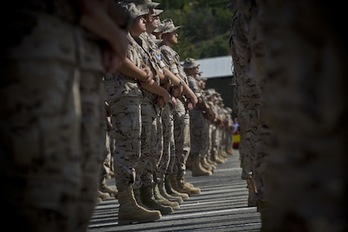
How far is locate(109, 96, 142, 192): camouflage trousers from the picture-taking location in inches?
A: 266

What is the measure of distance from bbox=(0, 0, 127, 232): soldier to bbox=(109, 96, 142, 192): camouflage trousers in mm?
3803

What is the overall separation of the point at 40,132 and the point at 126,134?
3958 mm

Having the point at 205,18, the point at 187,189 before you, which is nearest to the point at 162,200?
the point at 187,189

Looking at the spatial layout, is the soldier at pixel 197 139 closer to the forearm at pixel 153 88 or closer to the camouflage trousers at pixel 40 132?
the forearm at pixel 153 88

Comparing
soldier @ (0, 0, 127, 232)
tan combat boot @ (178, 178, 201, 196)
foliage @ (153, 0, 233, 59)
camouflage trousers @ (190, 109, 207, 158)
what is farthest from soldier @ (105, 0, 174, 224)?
foliage @ (153, 0, 233, 59)

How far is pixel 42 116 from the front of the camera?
2.82 metres

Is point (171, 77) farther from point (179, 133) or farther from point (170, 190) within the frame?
point (179, 133)

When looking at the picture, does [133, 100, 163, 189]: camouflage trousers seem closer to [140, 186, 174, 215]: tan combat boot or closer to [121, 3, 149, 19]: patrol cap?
[140, 186, 174, 215]: tan combat boot

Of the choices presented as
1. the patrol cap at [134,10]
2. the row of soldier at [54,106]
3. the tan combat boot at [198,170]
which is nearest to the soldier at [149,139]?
the patrol cap at [134,10]

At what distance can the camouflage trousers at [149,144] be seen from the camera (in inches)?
289

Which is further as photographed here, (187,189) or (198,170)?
(198,170)

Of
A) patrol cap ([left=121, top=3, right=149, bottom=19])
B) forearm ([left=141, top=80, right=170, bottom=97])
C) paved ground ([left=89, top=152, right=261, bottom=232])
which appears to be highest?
patrol cap ([left=121, top=3, right=149, bottom=19])

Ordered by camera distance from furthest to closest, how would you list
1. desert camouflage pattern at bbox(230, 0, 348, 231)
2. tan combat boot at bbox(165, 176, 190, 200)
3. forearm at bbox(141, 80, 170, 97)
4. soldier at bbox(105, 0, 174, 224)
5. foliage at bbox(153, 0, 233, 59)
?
1. foliage at bbox(153, 0, 233, 59)
2. tan combat boot at bbox(165, 176, 190, 200)
3. forearm at bbox(141, 80, 170, 97)
4. soldier at bbox(105, 0, 174, 224)
5. desert camouflage pattern at bbox(230, 0, 348, 231)

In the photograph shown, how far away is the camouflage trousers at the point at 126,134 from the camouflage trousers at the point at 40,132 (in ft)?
12.7
